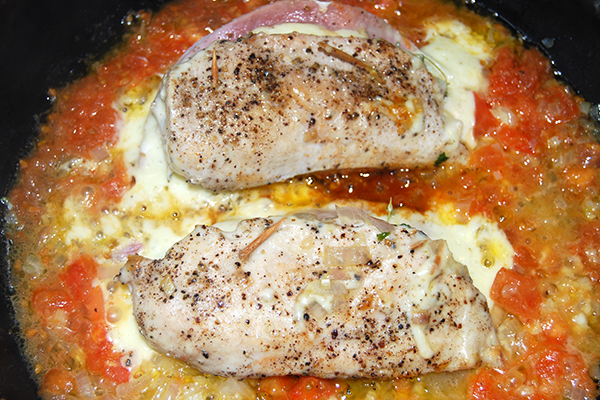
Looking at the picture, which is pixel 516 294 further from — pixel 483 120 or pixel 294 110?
pixel 294 110

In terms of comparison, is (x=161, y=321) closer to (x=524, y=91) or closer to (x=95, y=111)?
(x=95, y=111)

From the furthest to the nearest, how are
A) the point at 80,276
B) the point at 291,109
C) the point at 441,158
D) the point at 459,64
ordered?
the point at 459,64 → the point at 441,158 → the point at 80,276 → the point at 291,109

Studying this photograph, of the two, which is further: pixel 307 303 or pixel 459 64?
pixel 459 64

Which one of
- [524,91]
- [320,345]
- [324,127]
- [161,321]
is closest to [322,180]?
[324,127]

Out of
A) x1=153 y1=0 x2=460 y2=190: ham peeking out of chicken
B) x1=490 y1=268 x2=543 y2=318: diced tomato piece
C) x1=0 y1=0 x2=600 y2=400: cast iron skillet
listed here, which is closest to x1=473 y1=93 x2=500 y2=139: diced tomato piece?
x1=153 y1=0 x2=460 y2=190: ham peeking out of chicken

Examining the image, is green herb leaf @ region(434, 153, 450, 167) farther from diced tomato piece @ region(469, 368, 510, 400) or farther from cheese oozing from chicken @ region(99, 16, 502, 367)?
diced tomato piece @ region(469, 368, 510, 400)

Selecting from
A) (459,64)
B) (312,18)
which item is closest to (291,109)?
(312,18)

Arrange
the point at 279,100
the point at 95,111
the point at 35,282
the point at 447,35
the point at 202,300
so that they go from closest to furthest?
the point at 202,300, the point at 279,100, the point at 35,282, the point at 95,111, the point at 447,35
